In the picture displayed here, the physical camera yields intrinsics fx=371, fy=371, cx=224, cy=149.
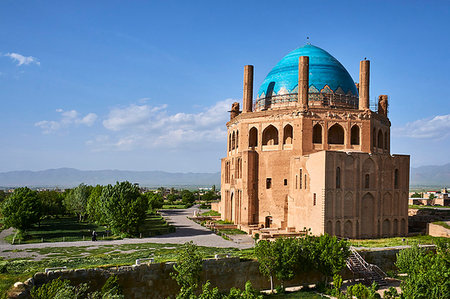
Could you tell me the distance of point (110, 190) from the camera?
34.7 meters

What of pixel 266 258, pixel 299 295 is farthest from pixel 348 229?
pixel 266 258

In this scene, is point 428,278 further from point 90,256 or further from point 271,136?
point 271,136

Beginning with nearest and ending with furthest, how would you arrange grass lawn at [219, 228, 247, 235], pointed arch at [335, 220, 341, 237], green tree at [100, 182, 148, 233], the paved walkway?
the paved walkway < pointed arch at [335, 220, 341, 237] < green tree at [100, 182, 148, 233] < grass lawn at [219, 228, 247, 235]

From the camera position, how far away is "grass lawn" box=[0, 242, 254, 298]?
16781mm

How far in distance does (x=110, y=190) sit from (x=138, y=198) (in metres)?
2.98

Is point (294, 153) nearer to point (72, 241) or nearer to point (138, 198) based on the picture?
point (138, 198)

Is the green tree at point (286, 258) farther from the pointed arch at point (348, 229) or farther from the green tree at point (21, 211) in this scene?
the green tree at point (21, 211)

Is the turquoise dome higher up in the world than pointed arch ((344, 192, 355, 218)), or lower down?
higher up

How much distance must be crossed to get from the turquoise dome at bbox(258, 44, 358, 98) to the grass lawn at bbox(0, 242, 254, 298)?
1936cm

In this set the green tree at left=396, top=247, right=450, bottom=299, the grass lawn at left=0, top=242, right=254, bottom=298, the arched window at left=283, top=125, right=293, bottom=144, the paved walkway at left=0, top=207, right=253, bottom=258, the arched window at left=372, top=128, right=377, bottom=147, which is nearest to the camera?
the green tree at left=396, top=247, right=450, bottom=299

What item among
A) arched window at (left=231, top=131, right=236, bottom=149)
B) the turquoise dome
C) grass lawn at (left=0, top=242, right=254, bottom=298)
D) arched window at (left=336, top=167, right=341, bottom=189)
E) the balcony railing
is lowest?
grass lawn at (left=0, top=242, right=254, bottom=298)

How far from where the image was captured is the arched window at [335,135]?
3641 cm

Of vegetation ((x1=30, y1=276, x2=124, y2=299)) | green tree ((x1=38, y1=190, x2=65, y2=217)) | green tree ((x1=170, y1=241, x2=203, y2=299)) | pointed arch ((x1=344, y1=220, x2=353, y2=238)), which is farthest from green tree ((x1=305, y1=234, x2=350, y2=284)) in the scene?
green tree ((x1=38, y1=190, x2=65, y2=217))

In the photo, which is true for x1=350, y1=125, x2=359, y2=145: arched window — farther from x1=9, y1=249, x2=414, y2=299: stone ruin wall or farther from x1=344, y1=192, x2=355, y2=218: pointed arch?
x1=9, y1=249, x2=414, y2=299: stone ruin wall
